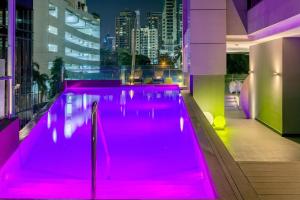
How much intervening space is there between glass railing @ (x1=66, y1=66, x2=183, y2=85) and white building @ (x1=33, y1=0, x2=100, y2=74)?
2484cm

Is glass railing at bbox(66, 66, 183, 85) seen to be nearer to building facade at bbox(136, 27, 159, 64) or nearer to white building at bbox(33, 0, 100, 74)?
white building at bbox(33, 0, 100, 74)

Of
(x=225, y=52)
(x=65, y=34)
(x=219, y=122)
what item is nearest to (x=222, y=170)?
(x=225, y=52)

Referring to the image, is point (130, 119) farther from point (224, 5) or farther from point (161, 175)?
point (224, 5)

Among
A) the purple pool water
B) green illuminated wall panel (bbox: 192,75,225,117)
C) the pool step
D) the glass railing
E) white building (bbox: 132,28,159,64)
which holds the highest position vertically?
white building (bbox: 132,28,159,64)

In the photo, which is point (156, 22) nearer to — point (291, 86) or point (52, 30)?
point (52, 30)

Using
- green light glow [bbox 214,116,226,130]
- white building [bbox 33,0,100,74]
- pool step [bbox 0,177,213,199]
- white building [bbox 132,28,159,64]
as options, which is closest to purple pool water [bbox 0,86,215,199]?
pool step [bbox 0,177,213,199]

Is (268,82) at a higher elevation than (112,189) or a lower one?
higher

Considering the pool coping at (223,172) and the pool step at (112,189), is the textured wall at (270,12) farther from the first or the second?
the pool step at (112,189)

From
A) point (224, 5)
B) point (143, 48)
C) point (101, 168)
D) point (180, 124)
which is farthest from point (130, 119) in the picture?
point (143, 48)

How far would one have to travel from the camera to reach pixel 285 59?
11.7 meters

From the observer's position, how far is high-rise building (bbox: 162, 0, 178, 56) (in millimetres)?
47281

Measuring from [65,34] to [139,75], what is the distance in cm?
4858

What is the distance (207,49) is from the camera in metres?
11.7

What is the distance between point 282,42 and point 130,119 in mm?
6521
